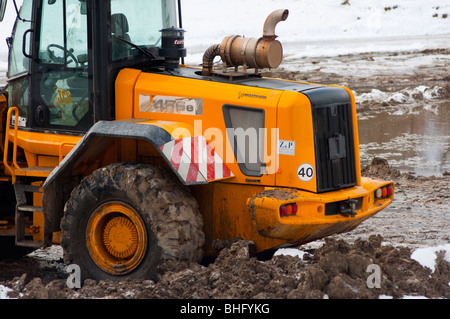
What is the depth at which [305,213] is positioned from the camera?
5.41m

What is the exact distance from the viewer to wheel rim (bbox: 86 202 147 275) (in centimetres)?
550

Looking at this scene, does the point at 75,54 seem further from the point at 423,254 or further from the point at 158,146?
the point at 423,254

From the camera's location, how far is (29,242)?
6199mm

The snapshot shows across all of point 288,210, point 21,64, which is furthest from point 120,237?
point 21,64

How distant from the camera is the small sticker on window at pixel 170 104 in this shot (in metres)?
5.74

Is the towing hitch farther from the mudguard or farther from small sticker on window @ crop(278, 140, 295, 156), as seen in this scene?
the mudguard

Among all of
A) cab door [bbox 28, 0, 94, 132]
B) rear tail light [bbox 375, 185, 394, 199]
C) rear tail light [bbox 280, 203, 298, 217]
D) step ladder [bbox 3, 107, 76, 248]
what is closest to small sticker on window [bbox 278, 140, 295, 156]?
rear tail light [bbox 280, 203, 298, 217]

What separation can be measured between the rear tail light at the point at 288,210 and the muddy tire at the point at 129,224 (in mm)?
654

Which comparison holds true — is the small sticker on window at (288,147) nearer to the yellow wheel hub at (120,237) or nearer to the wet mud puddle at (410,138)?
the yellow wheel hub at (120,237)

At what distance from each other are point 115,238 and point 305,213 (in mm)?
A: 1562

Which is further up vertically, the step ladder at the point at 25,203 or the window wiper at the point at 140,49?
the window wiper at the point at 140,49

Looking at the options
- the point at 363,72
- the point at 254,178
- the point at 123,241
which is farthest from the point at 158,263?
the point at 363,72

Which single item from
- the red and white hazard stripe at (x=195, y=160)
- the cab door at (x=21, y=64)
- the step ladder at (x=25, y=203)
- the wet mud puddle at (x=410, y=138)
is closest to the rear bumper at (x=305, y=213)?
the red and white hazard stripe at (x=195, y=160)
